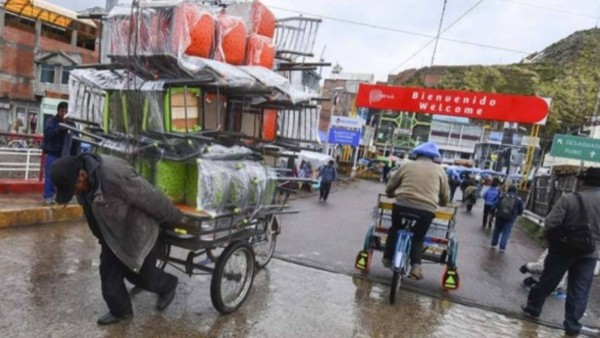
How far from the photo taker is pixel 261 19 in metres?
4.43

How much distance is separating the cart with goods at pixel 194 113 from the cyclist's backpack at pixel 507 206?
22.8 ft

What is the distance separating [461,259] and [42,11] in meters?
35.6

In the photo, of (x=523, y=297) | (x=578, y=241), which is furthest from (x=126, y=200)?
(x=523, y=297)

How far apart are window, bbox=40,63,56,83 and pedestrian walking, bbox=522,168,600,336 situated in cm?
3552

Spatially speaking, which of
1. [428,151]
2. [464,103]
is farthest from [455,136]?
[428,151]

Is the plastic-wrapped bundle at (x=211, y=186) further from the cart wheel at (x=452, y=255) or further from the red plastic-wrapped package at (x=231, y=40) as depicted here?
the cart wheel at (x=452, y=255)

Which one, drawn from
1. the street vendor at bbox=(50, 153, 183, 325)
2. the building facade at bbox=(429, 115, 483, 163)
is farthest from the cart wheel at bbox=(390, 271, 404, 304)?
the building facade at bbox=(429, 115, 483, 163)

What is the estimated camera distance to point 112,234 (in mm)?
3234

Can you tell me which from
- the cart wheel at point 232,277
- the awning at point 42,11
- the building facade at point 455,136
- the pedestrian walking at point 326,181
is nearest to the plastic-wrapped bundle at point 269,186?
the cart wheel at point 232,277

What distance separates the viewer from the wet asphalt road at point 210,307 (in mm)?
3502

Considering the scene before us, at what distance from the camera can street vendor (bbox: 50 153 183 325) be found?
314 centimetres

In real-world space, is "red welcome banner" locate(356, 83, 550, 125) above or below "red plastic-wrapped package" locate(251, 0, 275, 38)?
above

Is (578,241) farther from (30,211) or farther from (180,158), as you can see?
(30,211)

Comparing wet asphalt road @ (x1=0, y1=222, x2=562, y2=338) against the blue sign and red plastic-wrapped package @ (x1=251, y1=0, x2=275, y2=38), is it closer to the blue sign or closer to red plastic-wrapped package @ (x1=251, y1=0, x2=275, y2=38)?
red plastic-wrapped package @ (x1=251, y1=0, x2=275, y2=38)
